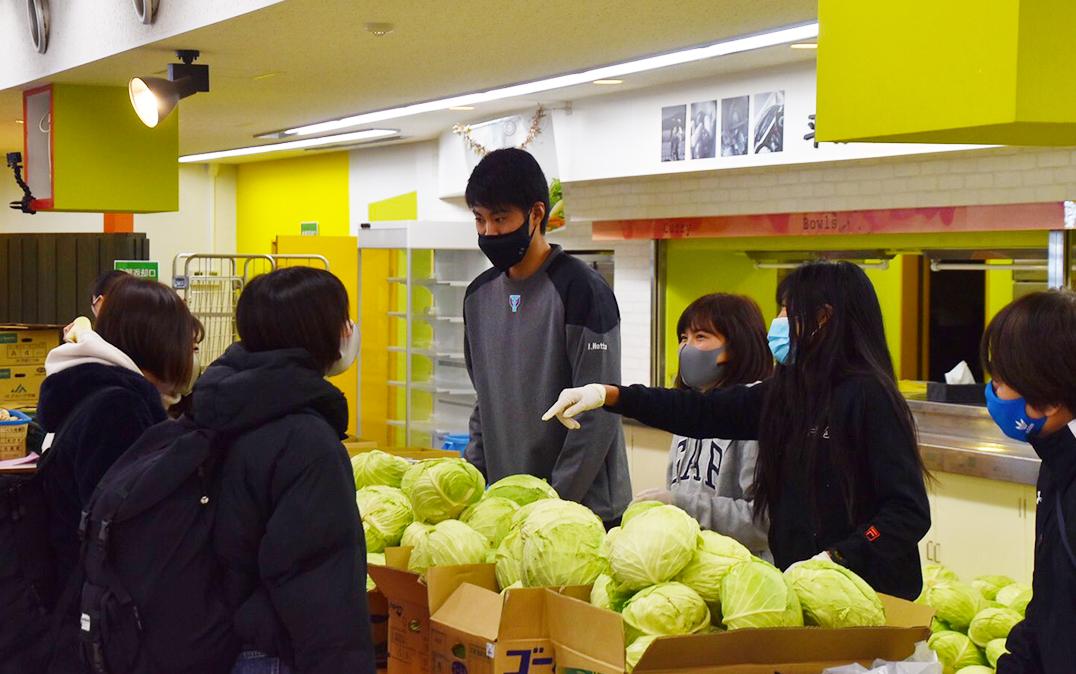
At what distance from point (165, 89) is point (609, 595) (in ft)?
15.5

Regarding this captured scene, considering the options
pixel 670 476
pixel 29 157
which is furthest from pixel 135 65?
pixel 670 476

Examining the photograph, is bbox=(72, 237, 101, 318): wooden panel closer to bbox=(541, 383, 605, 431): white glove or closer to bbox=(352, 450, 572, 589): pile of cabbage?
bbox=(352, 450, 572, 589): pile of cabbage

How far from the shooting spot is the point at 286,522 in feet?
7.29

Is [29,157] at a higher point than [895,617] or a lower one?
higher

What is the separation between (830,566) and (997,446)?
13.6ft

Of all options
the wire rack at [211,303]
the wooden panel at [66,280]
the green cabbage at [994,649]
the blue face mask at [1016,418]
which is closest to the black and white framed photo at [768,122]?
the wire rack at [211,303]

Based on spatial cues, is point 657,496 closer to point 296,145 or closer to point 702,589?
point 702,589

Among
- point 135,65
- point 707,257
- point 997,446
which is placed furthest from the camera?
point 707,257

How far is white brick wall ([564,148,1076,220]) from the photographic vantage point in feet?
19.6

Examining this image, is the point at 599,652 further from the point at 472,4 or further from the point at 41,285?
the point at 41,285

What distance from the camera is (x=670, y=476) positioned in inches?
144

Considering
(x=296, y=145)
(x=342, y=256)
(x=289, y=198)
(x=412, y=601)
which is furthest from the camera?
(x=289, y=198)

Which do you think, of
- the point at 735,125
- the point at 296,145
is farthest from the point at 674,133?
the point at 296,145

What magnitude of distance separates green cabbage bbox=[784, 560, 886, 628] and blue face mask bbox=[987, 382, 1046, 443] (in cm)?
43
